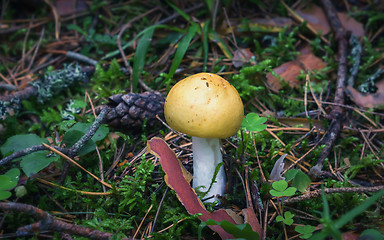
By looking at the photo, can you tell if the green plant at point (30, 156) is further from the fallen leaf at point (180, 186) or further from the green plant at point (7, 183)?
the fallen leaf at point (180, 186)

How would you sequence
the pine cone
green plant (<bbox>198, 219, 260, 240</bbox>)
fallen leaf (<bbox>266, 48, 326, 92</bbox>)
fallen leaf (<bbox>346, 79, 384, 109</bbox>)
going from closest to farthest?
green plant (<bbox>198, 219, 260, 240</bbox>)
the pine cone
fallen leaf (<bbox>346, 79, 384, 109</bbox>)
fallen leaf (<bbox>266, 48, 326, 92</bbox>)

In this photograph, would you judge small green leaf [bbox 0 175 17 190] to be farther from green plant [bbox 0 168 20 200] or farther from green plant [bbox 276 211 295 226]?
green plant [bbox 276 211 295 226]

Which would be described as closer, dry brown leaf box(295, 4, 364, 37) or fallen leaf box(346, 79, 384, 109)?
fallen leaf box(346, 79, 384, 109)

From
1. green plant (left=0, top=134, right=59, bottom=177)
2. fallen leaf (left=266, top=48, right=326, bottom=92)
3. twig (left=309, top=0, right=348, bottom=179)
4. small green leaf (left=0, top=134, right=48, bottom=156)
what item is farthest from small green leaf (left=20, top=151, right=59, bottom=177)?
fallen leaf (left=266, top=48, right=326, bottom=92)

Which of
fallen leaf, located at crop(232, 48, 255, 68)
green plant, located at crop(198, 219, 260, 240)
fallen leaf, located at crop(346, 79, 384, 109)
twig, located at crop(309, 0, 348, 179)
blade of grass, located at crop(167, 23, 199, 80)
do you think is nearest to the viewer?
green plant, located at crop(198, 219, 260, 240)

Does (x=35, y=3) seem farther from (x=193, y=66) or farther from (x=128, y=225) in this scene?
(x=128, y=225)

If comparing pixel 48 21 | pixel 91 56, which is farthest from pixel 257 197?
pixel 48 21

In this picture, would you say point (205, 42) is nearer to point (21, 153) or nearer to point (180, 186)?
point (180, 186)

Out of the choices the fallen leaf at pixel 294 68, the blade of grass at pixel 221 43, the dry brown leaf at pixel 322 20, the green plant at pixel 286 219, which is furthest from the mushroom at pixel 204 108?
the dry brown leaf at pixel 322 20
